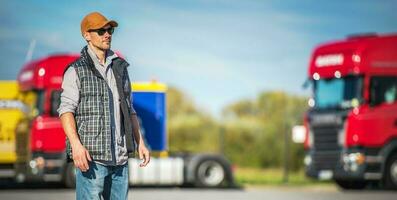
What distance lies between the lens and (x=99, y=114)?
6.22m

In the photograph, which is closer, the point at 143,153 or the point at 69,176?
the point at 143,153

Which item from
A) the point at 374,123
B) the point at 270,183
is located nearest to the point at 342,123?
the point at 374,123

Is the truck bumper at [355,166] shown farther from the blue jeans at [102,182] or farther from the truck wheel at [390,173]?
the blue jeans at [102,182]

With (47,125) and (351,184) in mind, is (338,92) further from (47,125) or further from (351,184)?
(47,125)

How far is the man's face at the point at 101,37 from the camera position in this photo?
6.31 m

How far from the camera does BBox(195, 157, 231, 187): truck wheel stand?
23234 mm

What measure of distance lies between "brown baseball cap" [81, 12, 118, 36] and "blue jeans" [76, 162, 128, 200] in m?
0.88

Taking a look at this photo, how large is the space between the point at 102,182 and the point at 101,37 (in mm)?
938

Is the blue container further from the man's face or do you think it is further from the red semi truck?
the man's face

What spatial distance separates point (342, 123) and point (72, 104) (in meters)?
16.2

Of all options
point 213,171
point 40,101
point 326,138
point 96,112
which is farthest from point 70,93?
point 213,171

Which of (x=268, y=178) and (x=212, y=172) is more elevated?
(x=212, y=172)

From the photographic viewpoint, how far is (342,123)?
71.9 feet

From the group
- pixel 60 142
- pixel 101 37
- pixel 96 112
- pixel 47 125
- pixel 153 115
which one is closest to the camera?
pixel 96 112
